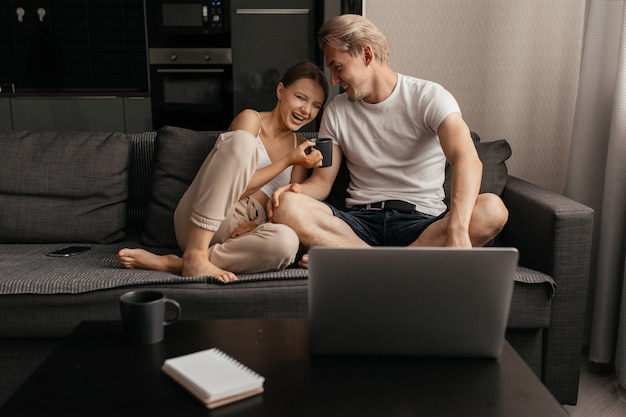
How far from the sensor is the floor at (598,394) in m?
1.98

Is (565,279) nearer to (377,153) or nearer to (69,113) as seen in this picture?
(377,153)

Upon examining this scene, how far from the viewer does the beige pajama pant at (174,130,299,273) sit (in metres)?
1.96

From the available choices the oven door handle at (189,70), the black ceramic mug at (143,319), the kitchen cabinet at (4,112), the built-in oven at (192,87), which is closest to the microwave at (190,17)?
the built-in oven at (192,87)

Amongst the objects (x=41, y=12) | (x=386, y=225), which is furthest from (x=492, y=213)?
(x=41, y=12)

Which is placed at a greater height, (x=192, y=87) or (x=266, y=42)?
(x=266, y=42)

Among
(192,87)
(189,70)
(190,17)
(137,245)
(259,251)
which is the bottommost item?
(137,245)

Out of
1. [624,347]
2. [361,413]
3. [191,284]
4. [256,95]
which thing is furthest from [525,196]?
[256,95]

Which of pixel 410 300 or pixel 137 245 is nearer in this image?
pixel 410 300

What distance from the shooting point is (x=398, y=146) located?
7.39ft

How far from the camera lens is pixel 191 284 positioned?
188cm

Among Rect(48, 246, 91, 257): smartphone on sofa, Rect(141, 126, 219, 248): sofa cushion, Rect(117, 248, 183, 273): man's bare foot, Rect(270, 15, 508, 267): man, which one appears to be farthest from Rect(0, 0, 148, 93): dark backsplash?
Rect(117, 248, 183, 273): man's bare foot

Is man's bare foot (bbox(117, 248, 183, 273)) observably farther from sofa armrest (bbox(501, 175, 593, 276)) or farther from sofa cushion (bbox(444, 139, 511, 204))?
sofa armrest (bbox(501, 175, 593, 276))

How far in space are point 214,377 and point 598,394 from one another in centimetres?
154

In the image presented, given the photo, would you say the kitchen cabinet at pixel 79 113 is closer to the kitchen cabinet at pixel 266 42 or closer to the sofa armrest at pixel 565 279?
the kitchen cabinet at pixel 266 42
